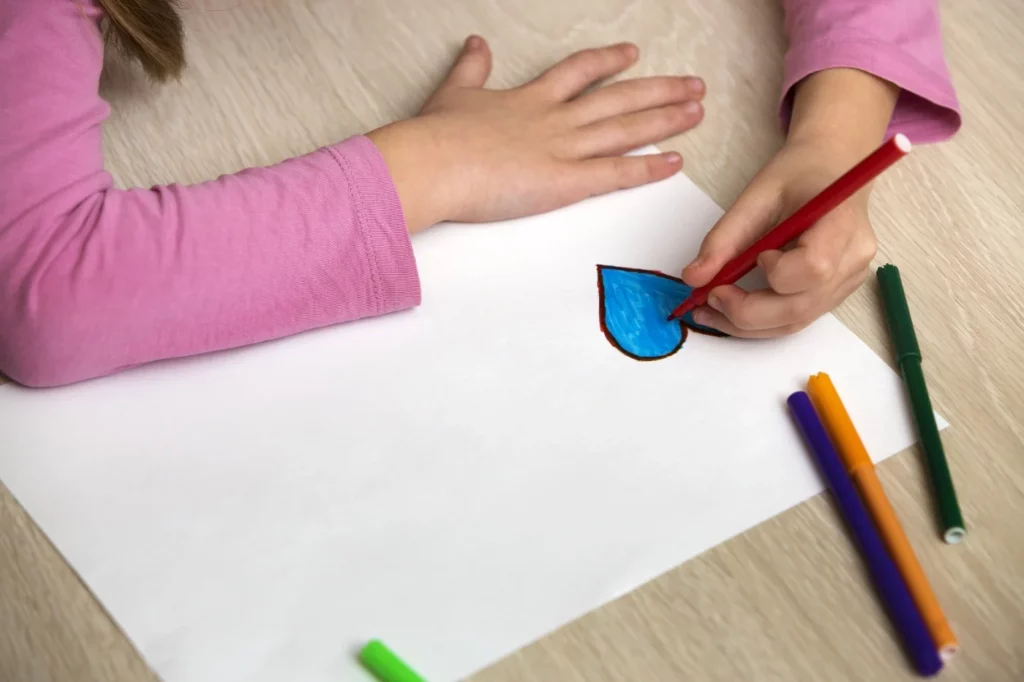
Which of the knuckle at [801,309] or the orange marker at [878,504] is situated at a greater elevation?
the knuckle at [801,309]

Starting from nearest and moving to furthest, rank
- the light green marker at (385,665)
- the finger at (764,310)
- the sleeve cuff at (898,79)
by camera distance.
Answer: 1. the light green marker at (385,665)
2. the finger at (764,310)
3. the sleeve cuff at (898,79)

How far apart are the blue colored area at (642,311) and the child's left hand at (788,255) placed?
0.02 meters

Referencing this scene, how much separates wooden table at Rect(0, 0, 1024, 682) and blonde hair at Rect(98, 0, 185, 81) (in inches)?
0.7

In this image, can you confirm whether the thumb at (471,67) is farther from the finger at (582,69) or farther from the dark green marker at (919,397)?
the dark green marker at (919,397)

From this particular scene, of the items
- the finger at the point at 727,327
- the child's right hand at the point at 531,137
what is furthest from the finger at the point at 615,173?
the finger at the point at 727,327

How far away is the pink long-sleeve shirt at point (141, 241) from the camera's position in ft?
1.44

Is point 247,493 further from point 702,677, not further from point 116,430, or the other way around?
point 702,677

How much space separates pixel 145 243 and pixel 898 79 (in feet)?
1.46

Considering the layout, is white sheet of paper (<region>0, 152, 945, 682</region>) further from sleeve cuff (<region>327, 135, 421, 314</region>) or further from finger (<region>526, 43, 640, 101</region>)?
finger (<region>526, 43, 640, 101</region>)

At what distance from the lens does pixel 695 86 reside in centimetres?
61

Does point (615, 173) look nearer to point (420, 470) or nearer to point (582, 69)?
point (582, 69)

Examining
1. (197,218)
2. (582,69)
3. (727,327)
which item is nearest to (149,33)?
(197,218)

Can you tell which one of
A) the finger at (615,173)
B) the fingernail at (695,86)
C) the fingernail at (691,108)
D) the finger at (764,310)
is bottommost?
the finger at (764,310)

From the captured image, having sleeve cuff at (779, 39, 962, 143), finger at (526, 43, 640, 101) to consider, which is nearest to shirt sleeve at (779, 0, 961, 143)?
sleeve cuff at (779, 39, 962, 143)
